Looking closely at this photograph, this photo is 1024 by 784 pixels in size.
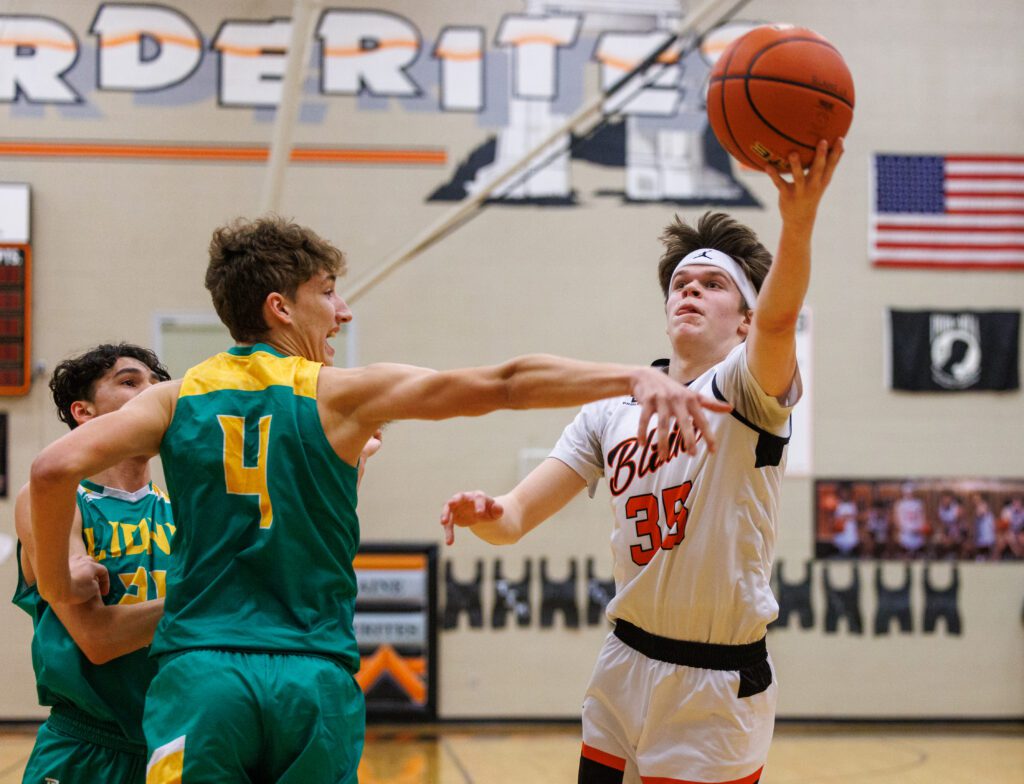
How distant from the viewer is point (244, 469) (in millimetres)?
2590

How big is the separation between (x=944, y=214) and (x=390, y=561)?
18.6 ft

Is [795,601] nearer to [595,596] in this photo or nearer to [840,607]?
[840,607]

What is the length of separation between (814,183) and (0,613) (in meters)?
8.50

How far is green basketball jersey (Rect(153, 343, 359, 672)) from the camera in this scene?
8.36 ft

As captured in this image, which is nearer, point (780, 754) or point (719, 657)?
point (719, 657)

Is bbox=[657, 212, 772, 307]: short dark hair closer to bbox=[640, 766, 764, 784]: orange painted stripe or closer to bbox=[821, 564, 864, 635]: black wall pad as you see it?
bbox=[640, 766, 764, 784]: orange painted stripe

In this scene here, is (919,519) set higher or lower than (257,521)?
lower

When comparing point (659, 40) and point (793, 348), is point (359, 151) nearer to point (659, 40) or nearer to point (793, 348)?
point (659, 40)

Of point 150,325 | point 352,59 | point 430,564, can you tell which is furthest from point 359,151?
point 430,564

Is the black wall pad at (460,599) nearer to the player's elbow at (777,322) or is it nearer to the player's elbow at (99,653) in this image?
the player's elbow at (99,653)

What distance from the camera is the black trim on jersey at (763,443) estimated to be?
Result: 312 centimetres

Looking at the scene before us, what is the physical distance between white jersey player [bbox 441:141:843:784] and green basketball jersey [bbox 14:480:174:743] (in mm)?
937

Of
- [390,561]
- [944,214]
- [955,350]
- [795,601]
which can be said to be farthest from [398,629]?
[944,214]

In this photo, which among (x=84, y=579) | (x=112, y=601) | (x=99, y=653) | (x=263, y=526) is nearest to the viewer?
(x=263, y=526)
